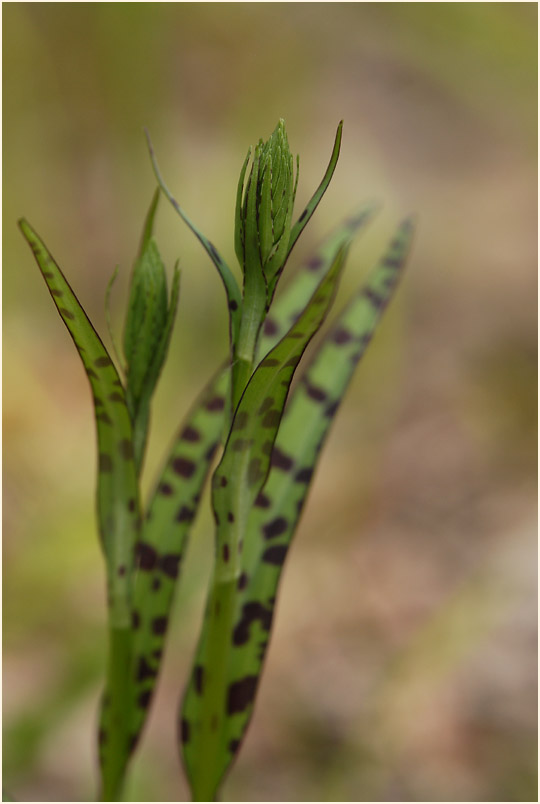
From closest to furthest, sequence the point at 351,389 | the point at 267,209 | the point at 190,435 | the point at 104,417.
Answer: the point at 267,209 < the point at 104,417 < the point at 190,435 < the point at 351,389

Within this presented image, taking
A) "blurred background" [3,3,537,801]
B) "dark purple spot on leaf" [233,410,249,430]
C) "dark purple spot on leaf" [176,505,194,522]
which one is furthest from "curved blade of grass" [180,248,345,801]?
"blurred background" [3,3,537,801]

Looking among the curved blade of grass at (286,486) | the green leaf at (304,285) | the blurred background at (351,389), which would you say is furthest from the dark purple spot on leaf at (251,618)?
the blurred background at (351,389)

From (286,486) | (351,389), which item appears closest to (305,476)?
(286,486)

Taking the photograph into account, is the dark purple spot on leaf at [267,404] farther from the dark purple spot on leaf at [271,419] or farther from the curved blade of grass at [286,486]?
the curved blade of grass at [286,486]

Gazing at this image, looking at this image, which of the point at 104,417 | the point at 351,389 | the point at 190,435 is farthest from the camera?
the point at 351,389

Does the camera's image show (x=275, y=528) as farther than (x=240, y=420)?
Yes

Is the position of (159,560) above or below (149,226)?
below

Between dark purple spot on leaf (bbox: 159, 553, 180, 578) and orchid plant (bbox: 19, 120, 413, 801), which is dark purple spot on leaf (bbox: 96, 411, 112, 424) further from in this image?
dark purple spot on leaf (bbox: 159, 553, 180, 578)

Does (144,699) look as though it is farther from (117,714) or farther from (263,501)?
(263,501)
